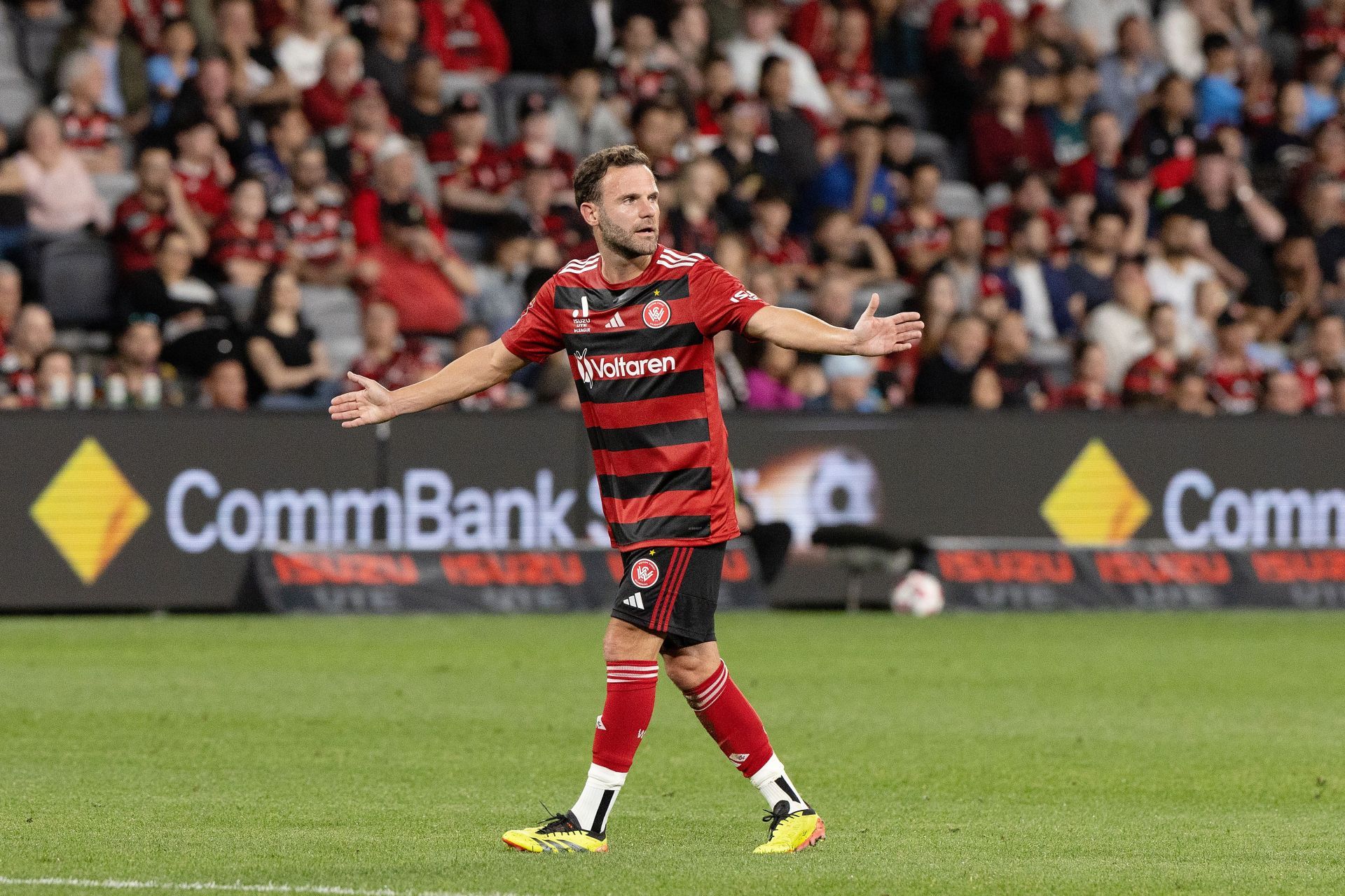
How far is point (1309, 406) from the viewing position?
19734mm

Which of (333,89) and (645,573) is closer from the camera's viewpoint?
(645,573)

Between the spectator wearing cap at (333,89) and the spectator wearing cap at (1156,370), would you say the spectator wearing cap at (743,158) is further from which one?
the spectator wearing cap at (1156,370)

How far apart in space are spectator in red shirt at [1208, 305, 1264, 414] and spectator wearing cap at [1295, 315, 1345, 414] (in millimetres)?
457

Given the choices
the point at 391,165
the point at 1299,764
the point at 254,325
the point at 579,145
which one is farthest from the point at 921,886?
the point at 579,145

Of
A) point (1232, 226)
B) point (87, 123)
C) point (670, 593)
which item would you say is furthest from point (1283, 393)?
point (670, 593)

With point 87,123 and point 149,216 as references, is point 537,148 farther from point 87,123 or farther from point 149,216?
point 87,123

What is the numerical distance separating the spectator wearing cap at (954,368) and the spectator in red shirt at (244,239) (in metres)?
5.61

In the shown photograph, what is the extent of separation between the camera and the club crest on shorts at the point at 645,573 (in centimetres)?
679

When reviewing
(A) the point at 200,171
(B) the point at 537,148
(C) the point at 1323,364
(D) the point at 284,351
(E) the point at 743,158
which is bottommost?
(C) the point at 1323,364

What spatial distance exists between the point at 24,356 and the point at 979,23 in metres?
11.2

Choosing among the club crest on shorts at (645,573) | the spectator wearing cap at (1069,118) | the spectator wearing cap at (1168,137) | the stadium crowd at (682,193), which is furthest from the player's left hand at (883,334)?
the spectator wearing cap at (1168,137)

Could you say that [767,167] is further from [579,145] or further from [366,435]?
[366,435]

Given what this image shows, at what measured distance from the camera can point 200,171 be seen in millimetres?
17812

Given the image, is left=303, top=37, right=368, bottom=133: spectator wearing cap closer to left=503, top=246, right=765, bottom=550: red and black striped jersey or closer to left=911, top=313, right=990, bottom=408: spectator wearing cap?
left=911, top=313, right=990, bottom=408: spectator wearing cap
